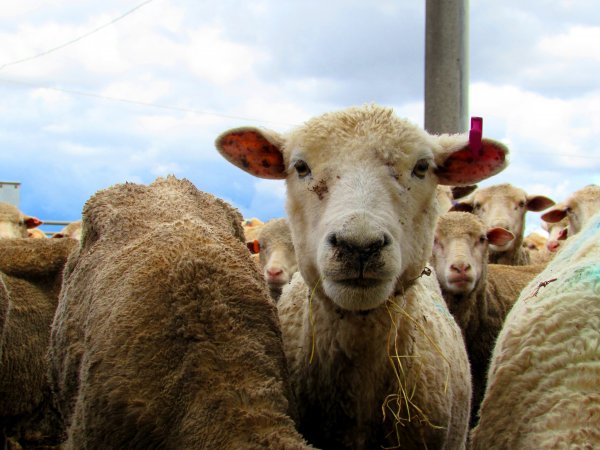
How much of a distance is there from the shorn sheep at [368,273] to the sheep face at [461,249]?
7.32 feet

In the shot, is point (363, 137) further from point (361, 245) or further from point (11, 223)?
point (11, 223)

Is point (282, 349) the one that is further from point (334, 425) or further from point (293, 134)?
point (293, 134)

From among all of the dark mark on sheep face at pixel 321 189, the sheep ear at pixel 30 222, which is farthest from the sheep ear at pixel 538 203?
the sheep ear at pixel 30 222

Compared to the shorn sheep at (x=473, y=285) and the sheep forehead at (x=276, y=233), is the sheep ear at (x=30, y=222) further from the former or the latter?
the shorn sheep at (x=473, y=285)

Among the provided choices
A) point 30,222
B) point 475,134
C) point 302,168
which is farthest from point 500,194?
point 30,222

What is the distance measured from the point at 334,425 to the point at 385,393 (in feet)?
0.91

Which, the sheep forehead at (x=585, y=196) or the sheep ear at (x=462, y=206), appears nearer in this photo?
the sheep forehead at (x=585, y=196)

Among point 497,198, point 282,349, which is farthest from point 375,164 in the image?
point 497,198

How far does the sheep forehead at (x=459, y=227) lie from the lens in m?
6.37

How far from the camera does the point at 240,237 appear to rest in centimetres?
438

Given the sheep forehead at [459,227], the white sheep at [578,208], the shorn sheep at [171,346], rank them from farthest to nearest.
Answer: the white sheep at [578,208] → the sheep forehead at [459,227] → the shorn sheep at [171,346]

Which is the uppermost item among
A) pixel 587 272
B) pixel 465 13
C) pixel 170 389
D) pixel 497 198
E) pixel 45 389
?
pixel 465 13

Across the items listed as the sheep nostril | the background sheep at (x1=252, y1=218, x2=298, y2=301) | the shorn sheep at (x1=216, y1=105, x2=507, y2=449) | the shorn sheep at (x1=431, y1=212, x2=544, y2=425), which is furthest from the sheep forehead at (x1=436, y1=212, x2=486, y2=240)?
the sheep nostril

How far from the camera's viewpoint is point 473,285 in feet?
19.8
